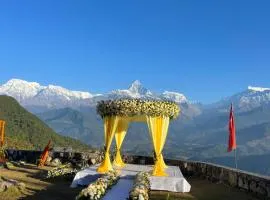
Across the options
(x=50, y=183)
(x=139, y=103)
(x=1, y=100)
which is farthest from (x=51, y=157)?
(x=1, y=100)

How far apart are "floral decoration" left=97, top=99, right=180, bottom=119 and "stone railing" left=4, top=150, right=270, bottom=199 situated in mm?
4049

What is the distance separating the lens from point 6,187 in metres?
20.7

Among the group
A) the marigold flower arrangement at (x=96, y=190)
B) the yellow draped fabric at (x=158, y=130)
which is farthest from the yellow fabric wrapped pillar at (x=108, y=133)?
the marigold flower arrangement at (x=96, y=190)

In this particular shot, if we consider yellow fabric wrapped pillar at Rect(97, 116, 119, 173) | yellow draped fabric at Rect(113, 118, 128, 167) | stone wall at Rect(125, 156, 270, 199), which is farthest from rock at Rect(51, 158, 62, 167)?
yellow fabric wrapped pillar at Rect(97, 116, 119, 173)

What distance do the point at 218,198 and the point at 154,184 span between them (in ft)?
11.5

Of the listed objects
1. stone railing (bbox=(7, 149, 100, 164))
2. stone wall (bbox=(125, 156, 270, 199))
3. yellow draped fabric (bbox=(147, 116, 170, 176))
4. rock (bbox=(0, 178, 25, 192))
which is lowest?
rock (bbox=(0, 178, 25, 192))

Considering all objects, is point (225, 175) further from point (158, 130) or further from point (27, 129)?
point (27, 129)

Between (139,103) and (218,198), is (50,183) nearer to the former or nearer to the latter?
(139,103)

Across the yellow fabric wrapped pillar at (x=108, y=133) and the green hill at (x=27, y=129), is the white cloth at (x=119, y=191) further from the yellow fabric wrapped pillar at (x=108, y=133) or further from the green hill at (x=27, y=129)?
the green hill at (x=27, y=129)

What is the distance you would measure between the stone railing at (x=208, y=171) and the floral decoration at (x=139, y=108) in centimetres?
405

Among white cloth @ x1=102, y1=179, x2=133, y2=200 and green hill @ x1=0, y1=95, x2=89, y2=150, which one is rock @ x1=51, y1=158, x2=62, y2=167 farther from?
green hill @ x1=0, y1=95, x2=89, y2=150

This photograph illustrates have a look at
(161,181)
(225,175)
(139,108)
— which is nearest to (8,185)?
(161,181)

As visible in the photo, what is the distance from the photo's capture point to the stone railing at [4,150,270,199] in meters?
19.8

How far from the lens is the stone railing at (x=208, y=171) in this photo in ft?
64.8
